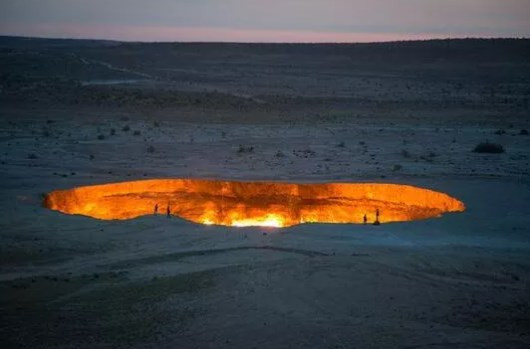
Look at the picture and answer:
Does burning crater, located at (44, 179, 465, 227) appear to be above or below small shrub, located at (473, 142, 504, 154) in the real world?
below

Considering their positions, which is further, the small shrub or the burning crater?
the small shrub

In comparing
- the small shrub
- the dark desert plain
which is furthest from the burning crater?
the small shrub

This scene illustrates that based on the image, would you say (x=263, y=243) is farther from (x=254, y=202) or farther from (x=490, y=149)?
(x=490, y=149)

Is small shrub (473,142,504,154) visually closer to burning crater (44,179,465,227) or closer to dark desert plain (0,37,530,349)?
dark desert plain (0,37,530,349)

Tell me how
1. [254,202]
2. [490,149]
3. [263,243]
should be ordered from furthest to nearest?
[490,149], [254,202], [263,243]

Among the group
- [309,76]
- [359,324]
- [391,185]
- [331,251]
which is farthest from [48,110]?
[309,76]

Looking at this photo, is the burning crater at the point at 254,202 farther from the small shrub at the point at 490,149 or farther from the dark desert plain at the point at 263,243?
the small shrub at the point at 490,149

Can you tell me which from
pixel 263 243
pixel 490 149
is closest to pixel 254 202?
pixel 263 243

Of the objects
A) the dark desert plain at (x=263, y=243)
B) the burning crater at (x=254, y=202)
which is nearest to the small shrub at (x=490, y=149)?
the dark desert plain at (x=263, y=243)
